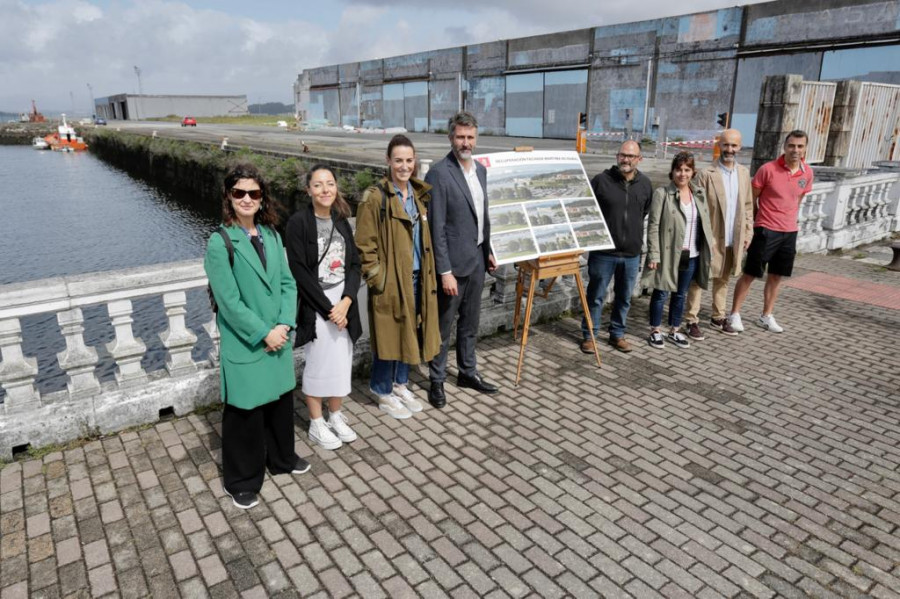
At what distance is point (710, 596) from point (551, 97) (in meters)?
38.2

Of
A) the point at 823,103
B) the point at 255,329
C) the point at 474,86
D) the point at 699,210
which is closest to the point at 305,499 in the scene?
the point at 255,329

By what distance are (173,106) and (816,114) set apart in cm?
11348

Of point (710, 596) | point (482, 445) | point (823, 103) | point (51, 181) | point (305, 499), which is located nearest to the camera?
point (710, 596)

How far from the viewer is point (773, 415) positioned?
4.98 meters

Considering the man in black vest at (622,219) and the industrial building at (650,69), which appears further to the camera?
the industrial building at (650,69)

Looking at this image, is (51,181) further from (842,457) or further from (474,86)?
(842,457)

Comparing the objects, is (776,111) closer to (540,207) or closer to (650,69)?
(540,207)

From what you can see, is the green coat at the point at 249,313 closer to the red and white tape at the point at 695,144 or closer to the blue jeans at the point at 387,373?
the blue jeans at the point at 387,373

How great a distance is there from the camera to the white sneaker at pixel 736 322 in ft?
22.4

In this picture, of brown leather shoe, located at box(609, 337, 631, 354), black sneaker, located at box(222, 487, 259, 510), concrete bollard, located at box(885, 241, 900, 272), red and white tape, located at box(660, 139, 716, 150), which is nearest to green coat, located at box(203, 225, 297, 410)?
black sneaker, located at box(222, 487, 259, 510)

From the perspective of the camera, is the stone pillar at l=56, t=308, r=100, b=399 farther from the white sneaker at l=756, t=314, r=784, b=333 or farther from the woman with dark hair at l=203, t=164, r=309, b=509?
the white sneaker at l=756, t=314, r=784, b=333

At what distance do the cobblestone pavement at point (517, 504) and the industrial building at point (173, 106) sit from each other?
11405 cm

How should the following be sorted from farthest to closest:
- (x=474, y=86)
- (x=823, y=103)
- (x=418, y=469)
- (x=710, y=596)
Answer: (x=474, y=86)
(x=823, y=103)
(x=418, y=469)
(x=710, y=596)

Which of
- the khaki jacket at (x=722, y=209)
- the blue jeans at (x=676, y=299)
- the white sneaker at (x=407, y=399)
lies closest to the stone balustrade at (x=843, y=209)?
the khaki jacket at (x=722, y=209)
